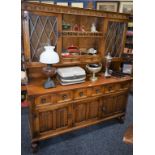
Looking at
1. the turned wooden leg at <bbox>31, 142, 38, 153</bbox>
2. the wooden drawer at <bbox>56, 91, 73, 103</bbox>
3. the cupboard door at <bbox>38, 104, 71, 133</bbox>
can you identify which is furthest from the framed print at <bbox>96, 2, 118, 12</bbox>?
the turned wooden leg at <bbox>31, 142, 38, 153</bbox>

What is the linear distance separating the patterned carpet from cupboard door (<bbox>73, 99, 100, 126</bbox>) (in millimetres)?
257

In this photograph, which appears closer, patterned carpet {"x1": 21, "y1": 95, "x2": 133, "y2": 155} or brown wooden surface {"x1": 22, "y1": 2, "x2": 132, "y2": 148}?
brown wooden surface {"x1": 22, "y1": 2, "x2": 132, "y2": 148}

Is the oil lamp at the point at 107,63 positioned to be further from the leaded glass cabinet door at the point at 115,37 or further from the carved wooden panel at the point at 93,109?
the carved wooden panel at the point at 93,109

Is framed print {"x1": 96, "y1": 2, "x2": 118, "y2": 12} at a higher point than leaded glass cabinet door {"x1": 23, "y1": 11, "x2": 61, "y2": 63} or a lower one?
higher

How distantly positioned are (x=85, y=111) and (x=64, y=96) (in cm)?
47

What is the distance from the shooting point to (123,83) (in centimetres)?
247

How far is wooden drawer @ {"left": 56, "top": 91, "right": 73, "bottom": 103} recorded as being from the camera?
195cm

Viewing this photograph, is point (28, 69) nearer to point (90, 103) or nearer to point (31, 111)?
point (31, 111)

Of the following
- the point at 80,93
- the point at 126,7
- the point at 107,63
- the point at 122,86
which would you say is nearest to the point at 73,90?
the point at 80,93

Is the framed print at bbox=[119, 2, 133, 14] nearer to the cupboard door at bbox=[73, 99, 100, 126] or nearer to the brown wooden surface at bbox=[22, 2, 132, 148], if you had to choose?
the brown wooden surface at bbox=[22, 2, 132, 148]

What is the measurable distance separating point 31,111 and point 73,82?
66 centimetres

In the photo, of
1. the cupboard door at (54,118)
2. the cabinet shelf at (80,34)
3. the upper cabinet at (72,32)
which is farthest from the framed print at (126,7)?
the cupboard door at (54,118)

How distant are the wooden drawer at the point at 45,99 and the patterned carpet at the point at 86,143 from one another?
2.28 ft
